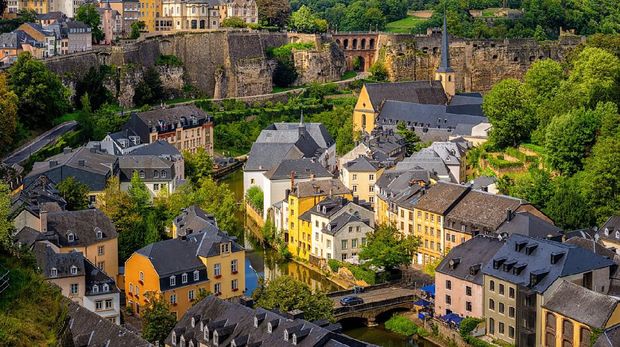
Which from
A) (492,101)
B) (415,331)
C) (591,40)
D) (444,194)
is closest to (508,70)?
(591,40)

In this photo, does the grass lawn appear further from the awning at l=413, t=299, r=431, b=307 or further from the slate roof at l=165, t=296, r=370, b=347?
the slate roof at l=165, t=296, r=370, b=347

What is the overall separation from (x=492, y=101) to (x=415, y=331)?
71.8ft

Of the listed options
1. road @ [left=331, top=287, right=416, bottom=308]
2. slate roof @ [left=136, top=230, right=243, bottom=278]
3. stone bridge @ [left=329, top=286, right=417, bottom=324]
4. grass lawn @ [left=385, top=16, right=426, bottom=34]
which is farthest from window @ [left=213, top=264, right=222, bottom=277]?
grass lawn @ [left=385, top=16, right=426, bottom=34]

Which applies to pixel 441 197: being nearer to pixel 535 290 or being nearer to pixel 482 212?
pixel 482 212

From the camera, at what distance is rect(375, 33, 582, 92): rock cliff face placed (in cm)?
8681

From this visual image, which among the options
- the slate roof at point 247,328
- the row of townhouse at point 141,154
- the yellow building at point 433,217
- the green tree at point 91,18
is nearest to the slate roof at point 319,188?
the yellow building at point 433,217

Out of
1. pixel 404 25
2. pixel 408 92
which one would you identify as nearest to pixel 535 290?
pixel 408 92

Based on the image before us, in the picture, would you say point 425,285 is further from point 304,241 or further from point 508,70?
point 508,70

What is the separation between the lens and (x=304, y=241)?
4656 cm

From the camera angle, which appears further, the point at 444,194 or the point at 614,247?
the point at 444,194

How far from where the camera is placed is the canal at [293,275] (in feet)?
123

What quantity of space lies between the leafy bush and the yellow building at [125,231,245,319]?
18.7 feet

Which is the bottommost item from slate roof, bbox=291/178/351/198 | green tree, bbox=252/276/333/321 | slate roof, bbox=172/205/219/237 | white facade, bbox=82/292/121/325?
white facade, bbox=82/292/121/325

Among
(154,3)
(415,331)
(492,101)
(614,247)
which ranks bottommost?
(415,331)
